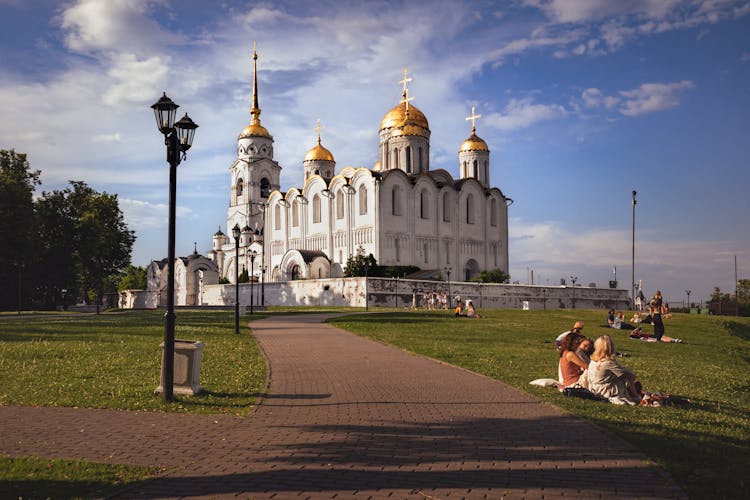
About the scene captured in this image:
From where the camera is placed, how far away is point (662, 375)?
14.8 metres

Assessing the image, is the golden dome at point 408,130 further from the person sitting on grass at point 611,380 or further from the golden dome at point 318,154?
the person sitting on grass at point 611,380

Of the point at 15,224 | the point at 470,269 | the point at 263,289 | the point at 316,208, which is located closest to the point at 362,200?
the point at 316,208

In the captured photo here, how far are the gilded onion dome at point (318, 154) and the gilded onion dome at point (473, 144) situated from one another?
15102 millimetres

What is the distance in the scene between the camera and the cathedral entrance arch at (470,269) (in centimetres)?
7200

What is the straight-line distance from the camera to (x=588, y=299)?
2564 inches

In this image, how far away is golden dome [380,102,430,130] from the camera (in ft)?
234

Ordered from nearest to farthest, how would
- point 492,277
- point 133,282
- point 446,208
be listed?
point 492,277, point 446,208, point 133,282

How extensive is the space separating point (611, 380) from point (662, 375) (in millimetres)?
4667

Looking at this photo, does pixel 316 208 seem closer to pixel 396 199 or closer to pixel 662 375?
pixel 396 199

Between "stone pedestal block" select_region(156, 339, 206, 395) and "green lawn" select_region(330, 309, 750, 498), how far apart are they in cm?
525

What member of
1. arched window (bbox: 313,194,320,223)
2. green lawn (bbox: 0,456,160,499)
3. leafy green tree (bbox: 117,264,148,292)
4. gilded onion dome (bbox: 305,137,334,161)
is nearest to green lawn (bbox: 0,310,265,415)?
green lawn (bbox: 0,456,160,499)

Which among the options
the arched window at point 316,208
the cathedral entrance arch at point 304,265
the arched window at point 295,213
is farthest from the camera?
the arched window at point 295,213

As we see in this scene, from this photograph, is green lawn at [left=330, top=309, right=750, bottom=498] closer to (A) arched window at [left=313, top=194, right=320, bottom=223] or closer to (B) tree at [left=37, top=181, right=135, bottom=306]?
(B) tree at [left=37, top=181, right=135, bottom=306]

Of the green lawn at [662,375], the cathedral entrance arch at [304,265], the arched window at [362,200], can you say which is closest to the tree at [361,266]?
the cathedral entrance arch at [304,265]
